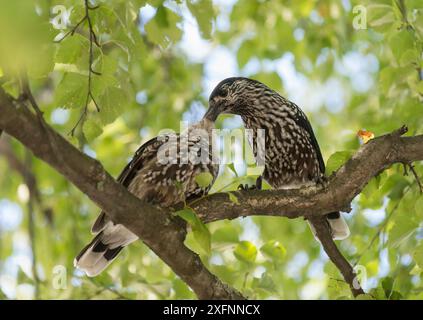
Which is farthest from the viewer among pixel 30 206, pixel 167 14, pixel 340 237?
pixel 30 206

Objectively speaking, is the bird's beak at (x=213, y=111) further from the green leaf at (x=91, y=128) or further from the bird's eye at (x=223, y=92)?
the green leaf at (x=91, y=128)

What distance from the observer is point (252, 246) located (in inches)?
145

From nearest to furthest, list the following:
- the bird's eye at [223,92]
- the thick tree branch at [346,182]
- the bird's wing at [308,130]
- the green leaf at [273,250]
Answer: the thick tree branch at [346,182] → the green leaf at [273,250] → the bird's wing at [308,130] → the bird's eye at [223,92]

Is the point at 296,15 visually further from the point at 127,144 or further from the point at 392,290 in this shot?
the point at 392,290

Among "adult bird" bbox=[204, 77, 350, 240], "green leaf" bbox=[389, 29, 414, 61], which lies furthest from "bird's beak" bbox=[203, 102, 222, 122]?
"green leaf" bbox=[389, 29, 414, 61]

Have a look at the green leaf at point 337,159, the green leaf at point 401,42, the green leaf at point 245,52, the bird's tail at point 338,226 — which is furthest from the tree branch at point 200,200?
the green leaf at point 245,52

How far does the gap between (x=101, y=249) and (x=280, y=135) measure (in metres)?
1.33

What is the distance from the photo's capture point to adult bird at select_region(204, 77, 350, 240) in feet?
13.6

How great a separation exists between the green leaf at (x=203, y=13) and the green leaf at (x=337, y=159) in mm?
1051

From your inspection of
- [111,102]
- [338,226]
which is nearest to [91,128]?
[111,102]

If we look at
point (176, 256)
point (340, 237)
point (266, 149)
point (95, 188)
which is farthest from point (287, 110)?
point (95, 188)

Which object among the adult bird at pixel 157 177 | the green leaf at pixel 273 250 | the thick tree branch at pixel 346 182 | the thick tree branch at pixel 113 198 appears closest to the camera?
the thick tree branch at pixel 113 198

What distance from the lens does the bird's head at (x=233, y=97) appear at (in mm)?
4379
